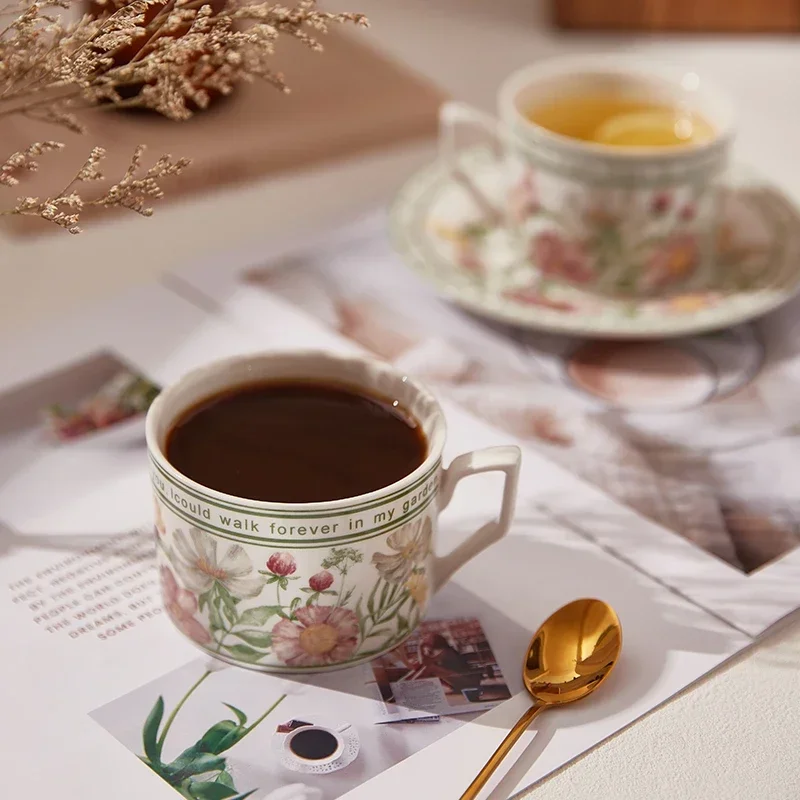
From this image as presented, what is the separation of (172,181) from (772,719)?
652 mm

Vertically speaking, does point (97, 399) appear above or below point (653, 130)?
below

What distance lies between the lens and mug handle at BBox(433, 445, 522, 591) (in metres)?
0.55

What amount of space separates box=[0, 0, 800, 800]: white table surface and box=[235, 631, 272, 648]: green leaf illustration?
0.14 metres

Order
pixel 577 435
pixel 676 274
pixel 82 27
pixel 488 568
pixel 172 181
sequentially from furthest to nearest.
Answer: pixel 172 181 < pixel 676 274 < pixel 577 435 < pixel 488 568 < pixel 82 27

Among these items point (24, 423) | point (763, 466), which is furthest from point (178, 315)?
point (763, 466)

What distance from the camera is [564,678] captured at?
1.71 ft

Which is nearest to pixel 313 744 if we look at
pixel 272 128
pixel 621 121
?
pixel 621 121

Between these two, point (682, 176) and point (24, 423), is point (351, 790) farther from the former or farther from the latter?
point (682, 176)

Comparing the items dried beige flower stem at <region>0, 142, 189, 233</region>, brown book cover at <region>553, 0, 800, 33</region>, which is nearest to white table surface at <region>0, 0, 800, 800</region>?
brown book cover at <region>553, 0, 800, 33</region>

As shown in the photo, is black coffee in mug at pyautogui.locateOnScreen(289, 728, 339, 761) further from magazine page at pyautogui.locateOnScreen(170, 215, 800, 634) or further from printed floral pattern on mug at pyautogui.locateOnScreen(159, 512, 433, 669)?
magazine page at pyautogui.locateOnScreen(170, 215, 800, 634)

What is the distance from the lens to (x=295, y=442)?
1.82ft

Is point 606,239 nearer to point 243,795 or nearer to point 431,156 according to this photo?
point 431,156

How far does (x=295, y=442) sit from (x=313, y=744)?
0.14 metres

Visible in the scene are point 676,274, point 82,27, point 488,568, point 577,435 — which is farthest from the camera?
point 676,274
